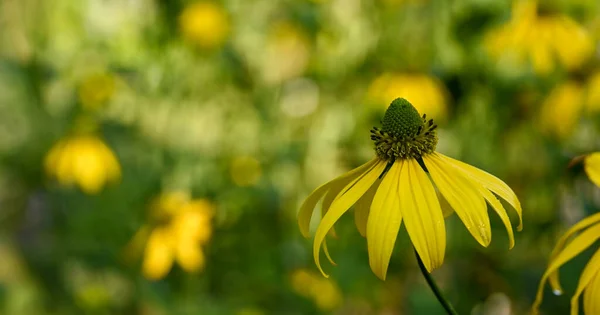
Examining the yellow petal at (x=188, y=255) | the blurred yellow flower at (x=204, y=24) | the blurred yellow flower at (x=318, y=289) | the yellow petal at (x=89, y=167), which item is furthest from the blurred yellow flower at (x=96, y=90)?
the blurred yellow flower at (x=318, y=289)

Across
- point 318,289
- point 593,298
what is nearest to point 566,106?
point 318,289

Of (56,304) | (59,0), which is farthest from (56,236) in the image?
(59,0)

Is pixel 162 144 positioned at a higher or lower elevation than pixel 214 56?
lower

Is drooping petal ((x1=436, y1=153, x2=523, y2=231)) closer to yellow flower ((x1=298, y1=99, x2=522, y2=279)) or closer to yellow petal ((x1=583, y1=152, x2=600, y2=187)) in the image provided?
yellow flower ((x1=298, y1=99, x2=522, y2=279))

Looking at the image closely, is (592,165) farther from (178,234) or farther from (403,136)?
(178,234)

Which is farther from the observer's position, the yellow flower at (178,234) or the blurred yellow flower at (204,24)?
the blurred yellow flower at (204,24)

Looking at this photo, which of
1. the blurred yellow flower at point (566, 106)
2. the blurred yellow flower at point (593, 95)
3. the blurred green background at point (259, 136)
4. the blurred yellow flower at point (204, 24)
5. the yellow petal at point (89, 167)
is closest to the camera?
the blurred yellow flower at point (593, 95)

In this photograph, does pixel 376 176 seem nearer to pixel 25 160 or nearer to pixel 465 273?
pixel 465 273

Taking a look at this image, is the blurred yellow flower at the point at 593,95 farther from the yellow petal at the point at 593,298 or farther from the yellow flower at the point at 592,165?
the yellow petal at the point at 593,298
